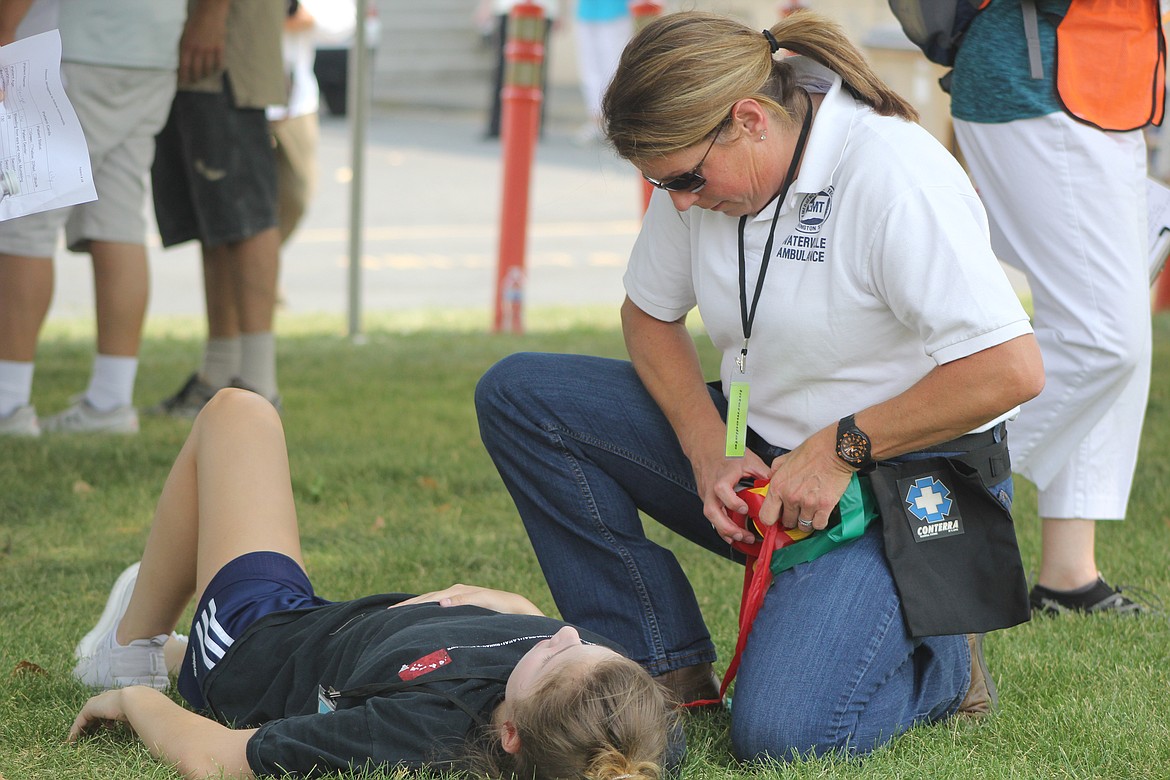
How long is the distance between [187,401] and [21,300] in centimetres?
86

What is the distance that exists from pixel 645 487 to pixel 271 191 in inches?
114

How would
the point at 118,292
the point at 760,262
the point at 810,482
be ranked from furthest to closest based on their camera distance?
the point at 118,292, the point at 760,262, the point at 810,482

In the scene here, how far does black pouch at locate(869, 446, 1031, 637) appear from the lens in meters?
2.39

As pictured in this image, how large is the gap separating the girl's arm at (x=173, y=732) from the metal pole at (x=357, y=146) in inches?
196

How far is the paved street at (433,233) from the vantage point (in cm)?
1030

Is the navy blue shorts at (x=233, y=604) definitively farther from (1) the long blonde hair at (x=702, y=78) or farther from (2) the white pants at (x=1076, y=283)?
(2) the white pants at (x=1076, y=283)

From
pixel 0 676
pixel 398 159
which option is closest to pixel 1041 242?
pixel 0 676

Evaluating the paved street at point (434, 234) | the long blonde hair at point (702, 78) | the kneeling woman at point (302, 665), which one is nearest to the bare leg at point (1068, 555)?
the long blonde hair at point (702, 78)

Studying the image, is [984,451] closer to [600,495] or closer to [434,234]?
[600,495]

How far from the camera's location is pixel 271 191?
17.1 feet

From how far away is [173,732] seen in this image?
7.44ft

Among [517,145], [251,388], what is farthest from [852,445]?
[517,145]

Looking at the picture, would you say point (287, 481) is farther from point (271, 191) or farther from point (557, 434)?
point (271, 191)

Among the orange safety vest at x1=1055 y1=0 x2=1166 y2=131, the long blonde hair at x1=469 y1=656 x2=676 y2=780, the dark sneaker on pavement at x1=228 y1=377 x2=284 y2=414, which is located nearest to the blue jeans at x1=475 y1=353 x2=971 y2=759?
the long blonde hair at x1=469 y1=656 x2=676 y2=780
